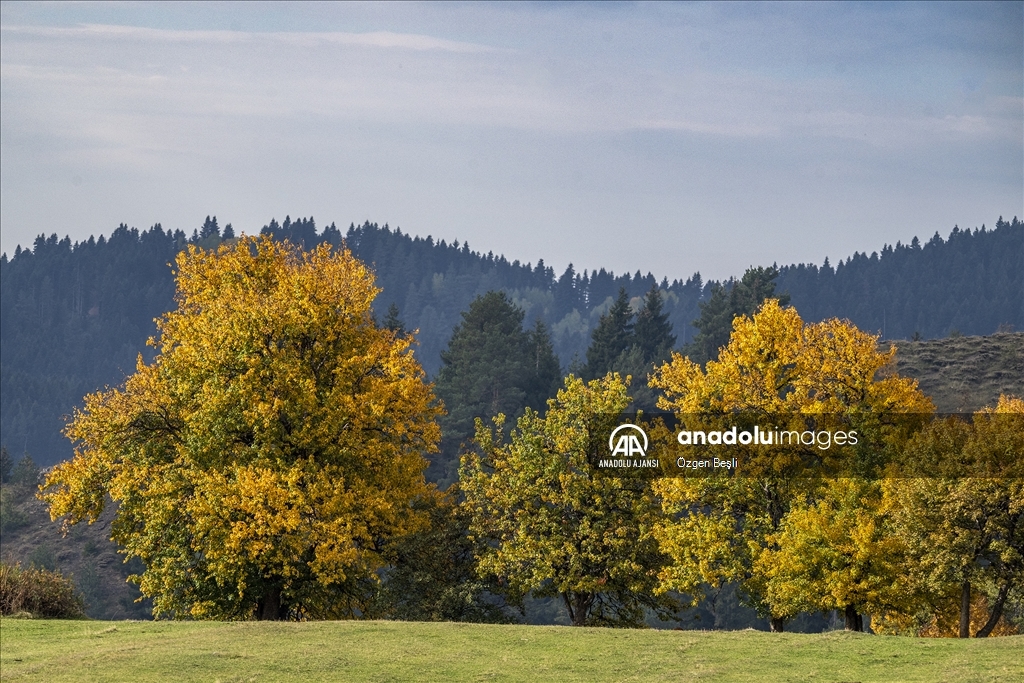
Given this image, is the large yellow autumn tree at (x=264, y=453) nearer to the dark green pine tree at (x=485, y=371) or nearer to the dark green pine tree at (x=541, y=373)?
the dark green pine tree at (x=485, y=371)

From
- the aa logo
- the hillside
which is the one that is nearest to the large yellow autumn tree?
the aa logo

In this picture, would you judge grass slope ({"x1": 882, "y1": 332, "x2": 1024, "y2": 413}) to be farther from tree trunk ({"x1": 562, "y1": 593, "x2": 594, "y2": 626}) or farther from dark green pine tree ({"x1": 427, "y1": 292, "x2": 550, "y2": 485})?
tree trunk ({"x1": 562, "y1": 593, "x2": 594, "y2": 626})

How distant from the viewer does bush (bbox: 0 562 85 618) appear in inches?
1404

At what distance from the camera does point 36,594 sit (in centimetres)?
3647

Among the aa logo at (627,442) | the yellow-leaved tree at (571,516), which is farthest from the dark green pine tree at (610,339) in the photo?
the yellow-leaved tree at (571,516)

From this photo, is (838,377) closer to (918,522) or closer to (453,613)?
(918,522)

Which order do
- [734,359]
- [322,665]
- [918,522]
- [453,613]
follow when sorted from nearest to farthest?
1. [322,665]
2. [918,522]
3. [453,613]
4. [734,359]

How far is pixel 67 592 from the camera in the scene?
37812 mm

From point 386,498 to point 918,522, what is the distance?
1773 centimetres

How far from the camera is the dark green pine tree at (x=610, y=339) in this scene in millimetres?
143375

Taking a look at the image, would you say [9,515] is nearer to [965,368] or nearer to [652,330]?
[652,330]

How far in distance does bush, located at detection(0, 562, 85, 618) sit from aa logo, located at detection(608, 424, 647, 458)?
19.8 meters

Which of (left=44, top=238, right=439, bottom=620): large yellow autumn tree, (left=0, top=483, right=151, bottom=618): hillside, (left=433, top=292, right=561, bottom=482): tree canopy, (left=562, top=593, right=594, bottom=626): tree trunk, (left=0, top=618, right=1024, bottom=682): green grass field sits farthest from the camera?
(left=433, top=292, right=561, bottom=482): tree canopy

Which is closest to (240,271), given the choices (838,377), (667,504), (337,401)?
(337,401)
